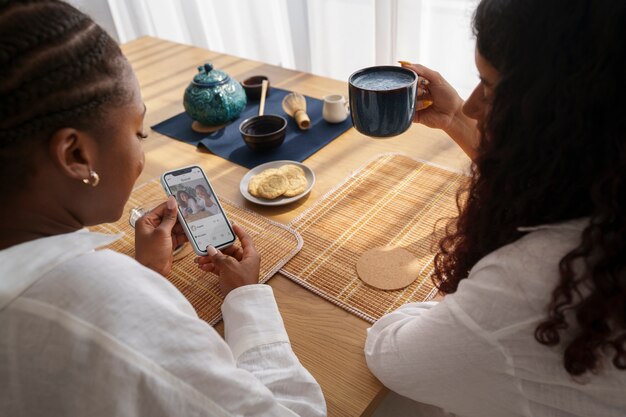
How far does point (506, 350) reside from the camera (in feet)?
1.74

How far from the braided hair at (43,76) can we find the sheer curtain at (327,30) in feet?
5.30

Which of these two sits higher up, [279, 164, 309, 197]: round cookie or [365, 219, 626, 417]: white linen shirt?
[365, 219, 626, 417]: white linen shirt

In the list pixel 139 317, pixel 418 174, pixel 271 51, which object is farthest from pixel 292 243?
pixel 271 51

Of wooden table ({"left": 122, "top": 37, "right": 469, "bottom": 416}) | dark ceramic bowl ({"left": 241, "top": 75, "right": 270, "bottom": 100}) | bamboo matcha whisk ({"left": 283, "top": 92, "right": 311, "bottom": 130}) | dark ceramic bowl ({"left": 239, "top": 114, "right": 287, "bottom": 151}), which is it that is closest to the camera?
wooden table ({"left": 122, "top": 37, "right": 469, "bottom": 416})

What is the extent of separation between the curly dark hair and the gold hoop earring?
1.69ft

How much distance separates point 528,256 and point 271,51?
106 inches

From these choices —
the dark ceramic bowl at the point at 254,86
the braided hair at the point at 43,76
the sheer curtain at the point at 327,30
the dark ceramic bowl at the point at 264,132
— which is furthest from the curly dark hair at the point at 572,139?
the sheer curtain at the point at 327,30

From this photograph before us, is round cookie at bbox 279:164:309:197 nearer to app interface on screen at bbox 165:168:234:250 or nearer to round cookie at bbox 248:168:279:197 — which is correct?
round cookie at bbox 248:168:279:197

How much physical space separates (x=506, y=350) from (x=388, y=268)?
0.34 m

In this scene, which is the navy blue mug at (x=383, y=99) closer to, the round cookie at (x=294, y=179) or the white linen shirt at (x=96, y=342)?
the round cookie at (x=294, y=179)

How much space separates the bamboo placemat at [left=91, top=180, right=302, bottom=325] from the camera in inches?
32.9

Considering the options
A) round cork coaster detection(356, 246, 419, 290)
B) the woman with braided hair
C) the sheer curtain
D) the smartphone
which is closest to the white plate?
the smartphone

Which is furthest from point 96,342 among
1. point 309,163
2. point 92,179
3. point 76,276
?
point 309,163

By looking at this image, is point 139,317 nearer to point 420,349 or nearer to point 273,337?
point 273,337
